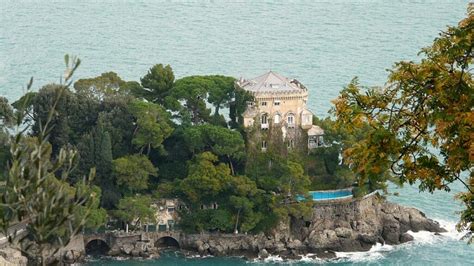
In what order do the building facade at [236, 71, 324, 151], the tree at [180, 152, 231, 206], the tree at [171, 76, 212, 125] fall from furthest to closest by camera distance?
the building facade at [236, 71, 324, 151]
the tree at [171, 76, 212, 125]
the tree at [180, 152, 231, 206]

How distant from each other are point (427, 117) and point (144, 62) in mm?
63841

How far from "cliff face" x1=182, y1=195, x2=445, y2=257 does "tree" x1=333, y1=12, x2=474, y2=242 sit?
33131 mm

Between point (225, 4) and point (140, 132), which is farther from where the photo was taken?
point (225, 4)

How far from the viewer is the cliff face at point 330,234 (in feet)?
156

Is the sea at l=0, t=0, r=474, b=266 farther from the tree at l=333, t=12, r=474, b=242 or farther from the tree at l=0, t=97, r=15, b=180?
the tree at l=333, t=12, r=474, b=242

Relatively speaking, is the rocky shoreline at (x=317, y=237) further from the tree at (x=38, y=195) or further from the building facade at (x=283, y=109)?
the tree at (x=38, y=195)

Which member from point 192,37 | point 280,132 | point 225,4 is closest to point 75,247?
point 280,132

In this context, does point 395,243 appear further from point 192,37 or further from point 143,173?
point 192,37

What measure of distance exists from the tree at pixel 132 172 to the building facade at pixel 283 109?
15.8ft

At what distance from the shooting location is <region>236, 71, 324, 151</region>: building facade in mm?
50062

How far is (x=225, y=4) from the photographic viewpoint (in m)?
104

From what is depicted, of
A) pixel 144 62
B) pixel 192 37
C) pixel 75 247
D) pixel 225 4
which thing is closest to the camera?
pixel 75 247

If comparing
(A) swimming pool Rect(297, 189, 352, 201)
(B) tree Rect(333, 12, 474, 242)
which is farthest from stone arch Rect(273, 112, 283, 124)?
(B) tree Rect(333, 12, 474, 242)

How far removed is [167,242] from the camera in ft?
159
